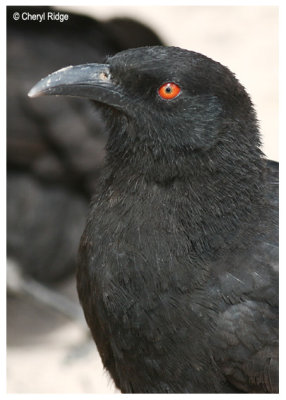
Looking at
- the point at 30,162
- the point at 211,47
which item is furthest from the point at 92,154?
the point at 211,47

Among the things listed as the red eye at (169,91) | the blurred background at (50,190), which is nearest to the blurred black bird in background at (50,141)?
the blurred background at (50,190)

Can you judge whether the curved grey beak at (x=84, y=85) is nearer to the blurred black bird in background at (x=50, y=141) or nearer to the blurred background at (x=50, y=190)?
the blurred background at (x=50, y=190)

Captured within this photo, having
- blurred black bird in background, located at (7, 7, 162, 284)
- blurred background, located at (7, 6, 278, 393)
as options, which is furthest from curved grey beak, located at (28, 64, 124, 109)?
blurred black bird in background, located at (7, 7, 162, 284)

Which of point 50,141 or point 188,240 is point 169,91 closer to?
point 188,240

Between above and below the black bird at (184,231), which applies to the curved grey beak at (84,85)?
above

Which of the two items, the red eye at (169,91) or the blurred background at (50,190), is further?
the blurred background at (50,190)

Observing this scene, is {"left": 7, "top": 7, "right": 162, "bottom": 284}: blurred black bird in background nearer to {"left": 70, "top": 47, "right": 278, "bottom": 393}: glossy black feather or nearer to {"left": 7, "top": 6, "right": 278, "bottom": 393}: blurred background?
{"left": 7, "top": 6, "right": 278, "bottom": 393}: blurred background
